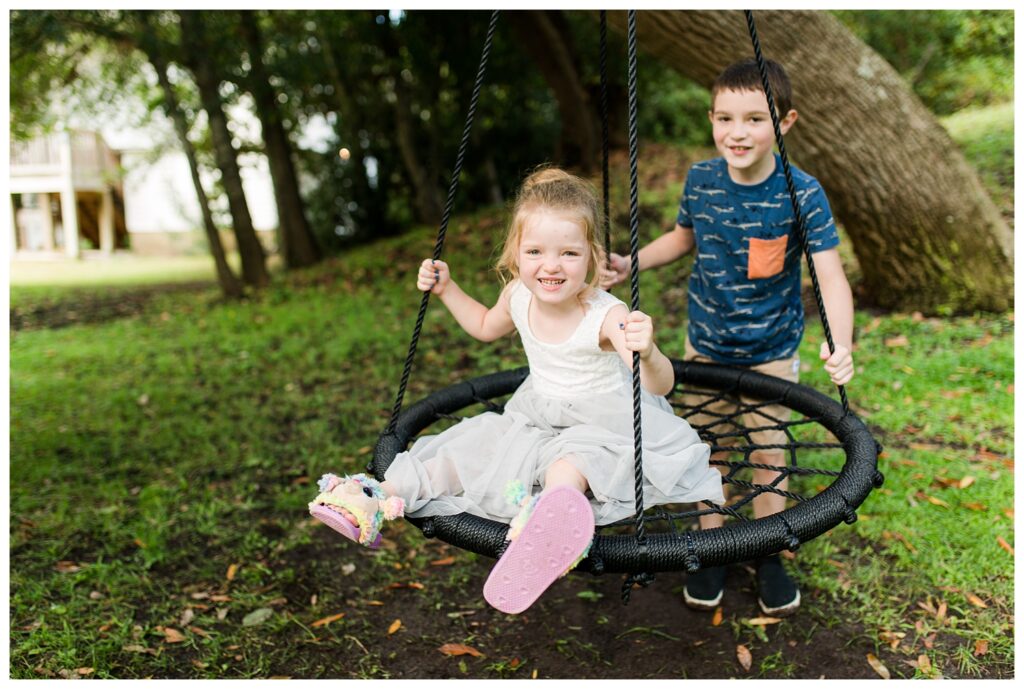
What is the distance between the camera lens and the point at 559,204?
1.97m

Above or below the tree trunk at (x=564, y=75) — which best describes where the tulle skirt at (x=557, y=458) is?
below

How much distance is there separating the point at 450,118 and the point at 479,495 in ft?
26.9

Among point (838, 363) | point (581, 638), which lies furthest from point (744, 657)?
point (838, 363)

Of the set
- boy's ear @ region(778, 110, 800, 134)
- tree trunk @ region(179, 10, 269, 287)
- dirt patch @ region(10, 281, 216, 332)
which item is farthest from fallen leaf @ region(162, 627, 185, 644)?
dirt patch @ region(10, 281, 216, 332)

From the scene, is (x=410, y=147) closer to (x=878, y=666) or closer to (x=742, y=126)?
(x=742, y=126)

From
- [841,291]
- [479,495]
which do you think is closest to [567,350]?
[479,495]

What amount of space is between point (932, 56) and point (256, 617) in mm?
A: 9898

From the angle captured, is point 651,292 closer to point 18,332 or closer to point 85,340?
point 85,340

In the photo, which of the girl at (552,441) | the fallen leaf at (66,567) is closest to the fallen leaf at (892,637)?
the girl at (552,441)

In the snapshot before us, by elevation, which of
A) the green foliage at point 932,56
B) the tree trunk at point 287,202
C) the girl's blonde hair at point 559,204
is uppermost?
the green foliage at point 932,56

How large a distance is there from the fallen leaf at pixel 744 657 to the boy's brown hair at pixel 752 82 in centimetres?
160

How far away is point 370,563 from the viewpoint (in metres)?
3.15

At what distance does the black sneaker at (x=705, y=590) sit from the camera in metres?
2.71

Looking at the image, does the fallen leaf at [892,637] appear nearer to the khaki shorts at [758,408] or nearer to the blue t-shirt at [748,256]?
the khaki shorts at [758,408]
